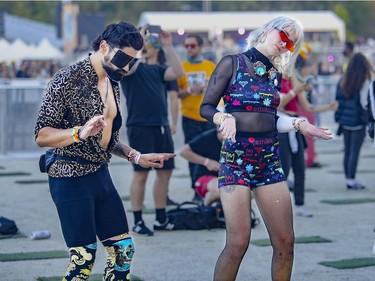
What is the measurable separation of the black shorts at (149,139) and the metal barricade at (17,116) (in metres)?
7.35

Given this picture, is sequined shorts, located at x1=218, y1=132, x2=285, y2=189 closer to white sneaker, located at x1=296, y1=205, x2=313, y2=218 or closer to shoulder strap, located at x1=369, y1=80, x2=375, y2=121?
shoulder strap, located at x1=369, y1=80, x2=375, y2=121

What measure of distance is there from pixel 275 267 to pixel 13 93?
37.0ft

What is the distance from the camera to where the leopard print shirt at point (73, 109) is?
508 centimetres

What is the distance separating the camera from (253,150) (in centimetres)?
566

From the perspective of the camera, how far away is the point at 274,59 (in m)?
5.82

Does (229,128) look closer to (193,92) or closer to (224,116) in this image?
(224,116)

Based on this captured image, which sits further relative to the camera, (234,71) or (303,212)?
(303,212)

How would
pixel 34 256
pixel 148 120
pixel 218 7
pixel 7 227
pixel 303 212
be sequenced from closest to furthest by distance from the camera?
pixel 34 256 → pixel 7 227 → pixel 148 120 → pixel 303 212 → pixel 218 7

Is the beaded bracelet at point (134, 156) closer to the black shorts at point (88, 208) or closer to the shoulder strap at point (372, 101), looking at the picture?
the black shorts at point (88, 208)

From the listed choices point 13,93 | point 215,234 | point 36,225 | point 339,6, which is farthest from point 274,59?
point 339,6

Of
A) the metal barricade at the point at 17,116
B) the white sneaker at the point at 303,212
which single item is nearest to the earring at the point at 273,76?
the white sneaker at the point at 303,212

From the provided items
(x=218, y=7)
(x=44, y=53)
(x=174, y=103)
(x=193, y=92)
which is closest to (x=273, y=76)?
(x=174, y=103)

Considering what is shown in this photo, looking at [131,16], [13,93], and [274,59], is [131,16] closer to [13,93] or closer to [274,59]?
[13,93]

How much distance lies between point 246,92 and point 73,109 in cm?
112
